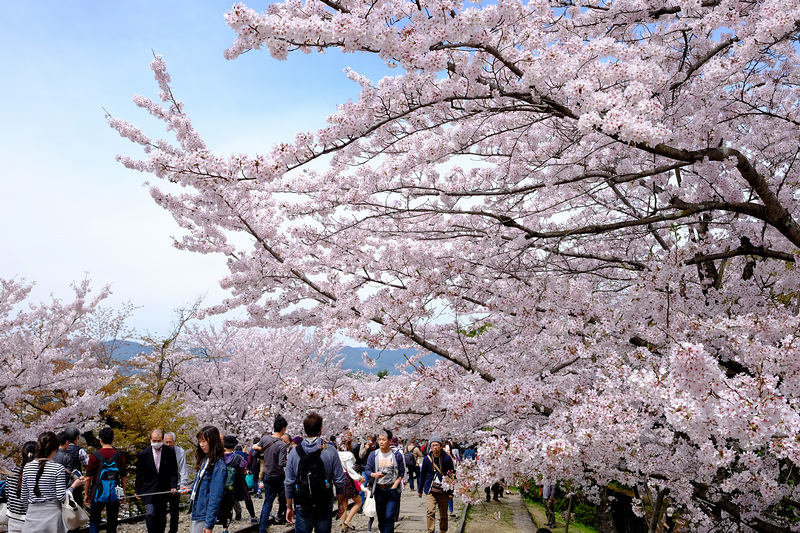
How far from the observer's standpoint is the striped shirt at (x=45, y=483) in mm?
5203

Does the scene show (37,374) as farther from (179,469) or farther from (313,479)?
(313,479)

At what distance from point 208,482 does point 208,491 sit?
0.08 m

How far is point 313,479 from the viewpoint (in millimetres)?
5082

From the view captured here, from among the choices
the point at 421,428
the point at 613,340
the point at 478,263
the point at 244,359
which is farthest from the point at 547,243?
the point at 244,359

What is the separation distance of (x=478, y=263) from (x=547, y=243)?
3.04 ft

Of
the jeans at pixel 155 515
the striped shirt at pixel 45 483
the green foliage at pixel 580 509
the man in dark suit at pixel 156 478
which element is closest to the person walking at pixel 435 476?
the man in dark suit at pixel 156 478

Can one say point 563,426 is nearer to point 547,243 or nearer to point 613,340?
point 613,340

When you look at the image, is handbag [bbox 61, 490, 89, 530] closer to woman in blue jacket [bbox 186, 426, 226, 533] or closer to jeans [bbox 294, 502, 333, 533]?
woman in blue jacket [bbox 186, 426, 226, 533]

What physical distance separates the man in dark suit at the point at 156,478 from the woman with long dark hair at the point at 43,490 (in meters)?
0.91

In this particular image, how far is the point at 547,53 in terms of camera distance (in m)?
3.97

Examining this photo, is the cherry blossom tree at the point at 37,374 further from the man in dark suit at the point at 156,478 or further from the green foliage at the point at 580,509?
A: the green foliage at the point at 580,509

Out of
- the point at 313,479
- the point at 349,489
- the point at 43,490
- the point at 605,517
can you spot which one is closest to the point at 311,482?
the point at 313,479

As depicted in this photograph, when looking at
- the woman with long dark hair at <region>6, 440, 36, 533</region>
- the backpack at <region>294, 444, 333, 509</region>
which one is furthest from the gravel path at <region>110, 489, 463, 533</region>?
the backpack at <region>294, 444, 333, 509</region>

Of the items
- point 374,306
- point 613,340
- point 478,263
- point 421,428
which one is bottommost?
point 421,428
